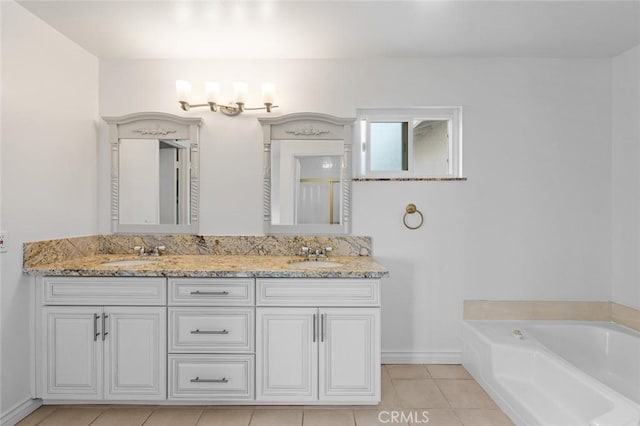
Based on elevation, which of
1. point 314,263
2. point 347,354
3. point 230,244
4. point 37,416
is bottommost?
point 37,416

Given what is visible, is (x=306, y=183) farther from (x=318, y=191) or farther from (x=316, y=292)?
(x=316, y=292)

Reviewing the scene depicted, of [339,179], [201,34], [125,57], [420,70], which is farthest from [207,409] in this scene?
[420,70]

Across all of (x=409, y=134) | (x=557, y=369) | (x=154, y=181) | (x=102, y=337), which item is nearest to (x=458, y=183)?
(x=409, y=134)

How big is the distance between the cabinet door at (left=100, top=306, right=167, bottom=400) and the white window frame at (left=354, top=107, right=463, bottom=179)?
1721 mm

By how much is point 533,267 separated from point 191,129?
278cm

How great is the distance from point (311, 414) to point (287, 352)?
37 centimetres

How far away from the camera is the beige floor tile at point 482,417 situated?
2012 millimetres

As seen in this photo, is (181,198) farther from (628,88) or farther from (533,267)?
(628,88)

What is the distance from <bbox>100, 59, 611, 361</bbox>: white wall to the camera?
2.74 metres

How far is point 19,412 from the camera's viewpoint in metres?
2.04

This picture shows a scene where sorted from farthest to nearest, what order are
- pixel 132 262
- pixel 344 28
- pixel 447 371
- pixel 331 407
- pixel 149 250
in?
pixel 149 250 → pixel 447 371 → pixel 132 262 → pixel 344 28 → pixel 331 407

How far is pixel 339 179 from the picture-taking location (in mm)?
2771

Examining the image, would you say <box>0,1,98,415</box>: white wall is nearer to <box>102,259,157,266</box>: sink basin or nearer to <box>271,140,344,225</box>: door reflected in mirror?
<box>102,259,157,266</box>: sink basin

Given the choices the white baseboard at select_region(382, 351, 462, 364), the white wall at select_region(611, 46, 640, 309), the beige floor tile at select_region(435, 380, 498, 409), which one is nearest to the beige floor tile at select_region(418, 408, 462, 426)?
the beige floor tile at select_region(435, 380, 498, 409)
